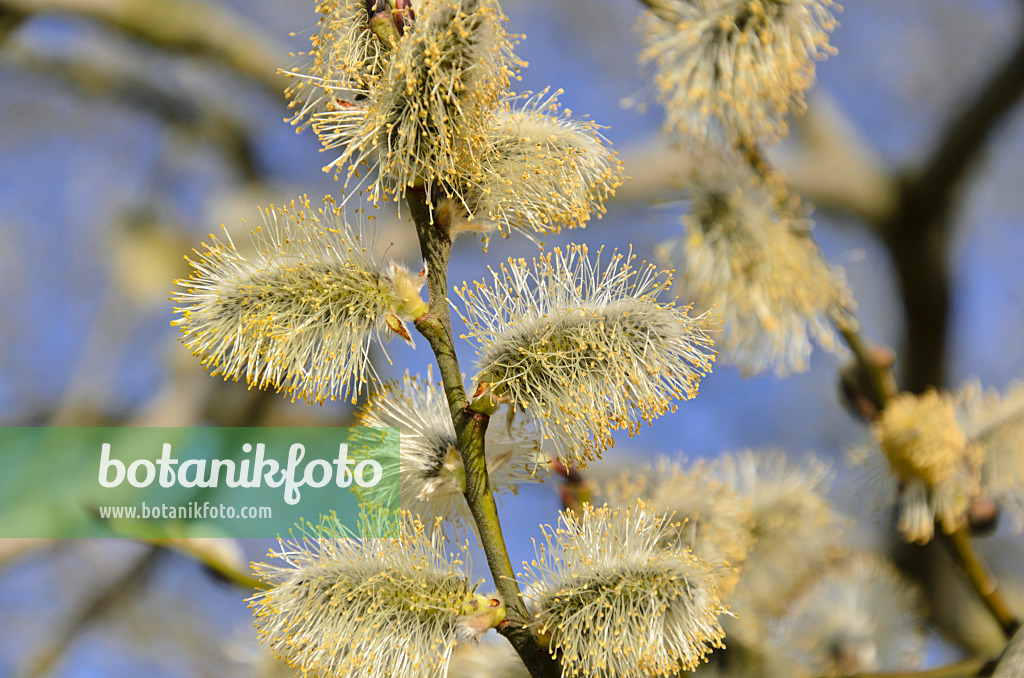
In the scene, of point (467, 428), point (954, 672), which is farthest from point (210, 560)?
point (954, 672)

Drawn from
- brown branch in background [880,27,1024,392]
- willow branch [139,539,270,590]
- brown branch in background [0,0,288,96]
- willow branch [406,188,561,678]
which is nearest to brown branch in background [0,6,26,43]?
brown branch in background [0,0,288,96]

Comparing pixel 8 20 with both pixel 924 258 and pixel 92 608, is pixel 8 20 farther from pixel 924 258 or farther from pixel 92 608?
pixel 924 258

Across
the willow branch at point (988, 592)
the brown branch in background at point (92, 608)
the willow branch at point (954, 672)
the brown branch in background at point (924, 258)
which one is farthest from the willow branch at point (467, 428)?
the brown branch in background at point (92, 608)

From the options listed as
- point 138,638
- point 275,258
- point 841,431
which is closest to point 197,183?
point 138,638

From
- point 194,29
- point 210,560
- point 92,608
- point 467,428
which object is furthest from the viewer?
point 92,608

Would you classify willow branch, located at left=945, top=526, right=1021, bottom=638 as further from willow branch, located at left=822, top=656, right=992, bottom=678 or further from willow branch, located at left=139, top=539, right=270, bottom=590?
willow branch, located at left=139, top=539, right=270, bottom=590

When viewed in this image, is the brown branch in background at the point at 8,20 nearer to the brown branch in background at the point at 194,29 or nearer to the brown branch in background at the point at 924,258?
the brown branch in background at the point at 194,29
